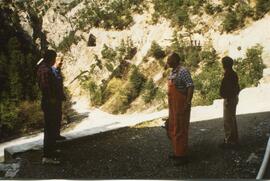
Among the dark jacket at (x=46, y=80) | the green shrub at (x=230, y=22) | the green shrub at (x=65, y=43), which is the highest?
the green shrub at (x=230, y=22)

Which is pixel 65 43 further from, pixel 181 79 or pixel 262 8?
pixel 262 8

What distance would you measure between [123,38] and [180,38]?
106 centimetres

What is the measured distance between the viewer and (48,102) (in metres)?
5.15

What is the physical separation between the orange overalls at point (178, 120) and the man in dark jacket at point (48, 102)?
4.16 ft

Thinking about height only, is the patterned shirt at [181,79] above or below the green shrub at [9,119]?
above

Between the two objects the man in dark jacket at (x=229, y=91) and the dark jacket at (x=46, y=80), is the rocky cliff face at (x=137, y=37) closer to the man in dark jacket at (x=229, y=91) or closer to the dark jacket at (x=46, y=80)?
the dark jacket at (x=46, y=80)

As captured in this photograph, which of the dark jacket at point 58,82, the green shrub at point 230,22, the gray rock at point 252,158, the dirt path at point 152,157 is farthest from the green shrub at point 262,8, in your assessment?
the dark jacket at point 58,82

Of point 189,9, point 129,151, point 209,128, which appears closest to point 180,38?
point 189,9

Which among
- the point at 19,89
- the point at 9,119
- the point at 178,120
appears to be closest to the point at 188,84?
the point at 178,120

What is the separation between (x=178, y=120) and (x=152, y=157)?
31.5 inches

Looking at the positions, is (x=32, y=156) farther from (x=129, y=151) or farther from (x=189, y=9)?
(x=189, y=9)

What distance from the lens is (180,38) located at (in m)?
8.86

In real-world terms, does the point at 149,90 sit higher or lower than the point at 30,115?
higher

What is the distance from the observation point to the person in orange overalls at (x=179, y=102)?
4664mm
